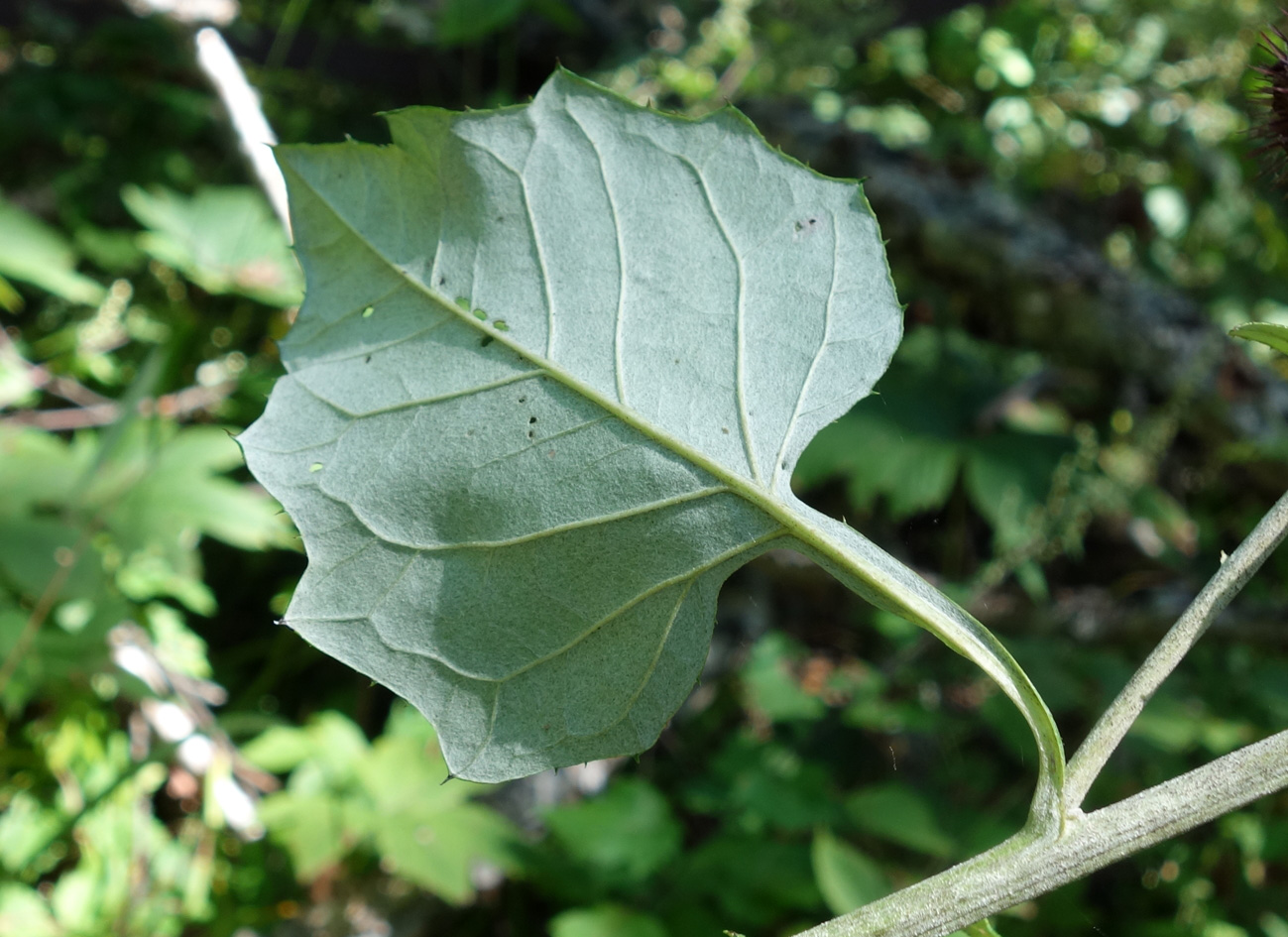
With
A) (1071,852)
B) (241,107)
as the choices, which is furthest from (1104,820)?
(241,107)

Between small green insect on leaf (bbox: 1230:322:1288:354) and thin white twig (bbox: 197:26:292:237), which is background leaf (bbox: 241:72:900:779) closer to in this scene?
small green insect on leaf (bbox: 1230:322:1288:354)

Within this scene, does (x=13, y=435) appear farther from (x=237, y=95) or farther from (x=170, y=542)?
(x=237, y=95)

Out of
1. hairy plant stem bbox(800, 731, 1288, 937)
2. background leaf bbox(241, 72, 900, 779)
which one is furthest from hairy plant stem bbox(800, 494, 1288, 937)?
background leaf bbox(241, 72, 900, 779)

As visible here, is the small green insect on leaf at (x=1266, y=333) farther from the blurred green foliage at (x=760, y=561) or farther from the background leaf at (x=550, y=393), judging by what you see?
the blurred green foliage at (x=760, y=561)

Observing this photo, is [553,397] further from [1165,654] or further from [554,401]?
[1165,654]

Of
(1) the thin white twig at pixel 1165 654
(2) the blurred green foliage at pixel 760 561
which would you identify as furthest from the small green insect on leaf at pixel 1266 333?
(2) the blurred green foliage at pixel 760 561
